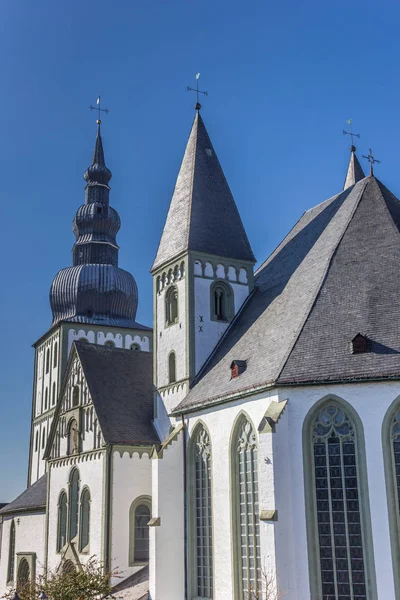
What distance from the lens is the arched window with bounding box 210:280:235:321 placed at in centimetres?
3056

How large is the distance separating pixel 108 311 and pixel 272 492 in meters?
31.1

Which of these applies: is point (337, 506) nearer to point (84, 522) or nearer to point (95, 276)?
point (84, 522)

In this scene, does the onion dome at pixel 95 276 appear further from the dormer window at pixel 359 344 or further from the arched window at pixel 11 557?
the dormer window at pixel 359 344

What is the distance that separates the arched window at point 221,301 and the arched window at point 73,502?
9233mm

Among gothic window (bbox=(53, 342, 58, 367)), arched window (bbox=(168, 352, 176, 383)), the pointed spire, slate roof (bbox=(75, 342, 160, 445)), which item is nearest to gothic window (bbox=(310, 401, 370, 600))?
arched window (bbox=(168, 352, 176, 383))

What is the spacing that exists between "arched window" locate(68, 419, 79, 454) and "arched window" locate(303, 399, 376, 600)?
46.9 feet

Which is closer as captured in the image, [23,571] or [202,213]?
[202,213]

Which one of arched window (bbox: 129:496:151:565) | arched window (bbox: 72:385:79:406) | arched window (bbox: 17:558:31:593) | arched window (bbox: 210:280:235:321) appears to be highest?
arched window (bbox: 210:280:235:321)

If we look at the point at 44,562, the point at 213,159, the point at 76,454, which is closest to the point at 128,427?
the point at 76,454

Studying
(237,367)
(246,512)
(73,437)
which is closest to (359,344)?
(237,367)

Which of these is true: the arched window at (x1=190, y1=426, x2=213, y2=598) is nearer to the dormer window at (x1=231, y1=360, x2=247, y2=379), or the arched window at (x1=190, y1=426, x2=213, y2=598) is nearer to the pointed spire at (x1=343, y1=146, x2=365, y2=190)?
the dormer window at (x1=231, y1=360, x2=247, y2=379)

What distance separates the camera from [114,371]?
109 feet

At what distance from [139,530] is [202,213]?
13691mm

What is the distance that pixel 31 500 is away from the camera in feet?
125
